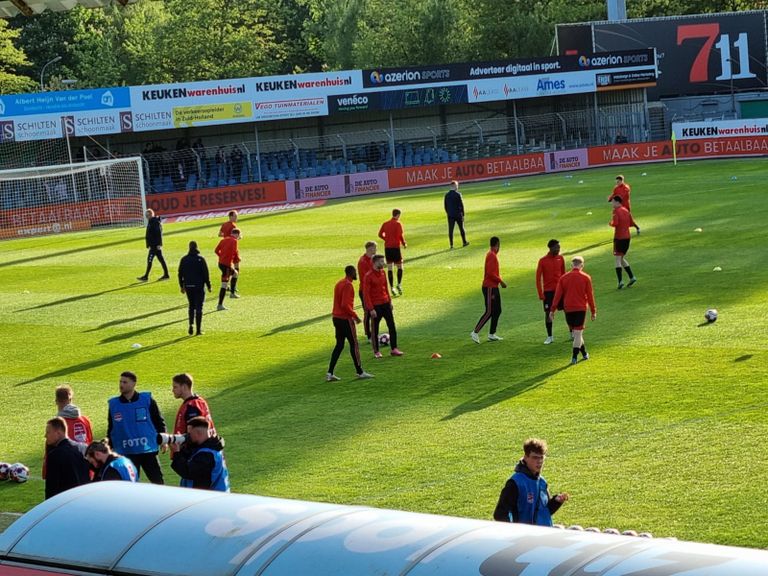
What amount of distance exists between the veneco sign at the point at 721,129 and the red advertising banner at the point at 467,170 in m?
7.10

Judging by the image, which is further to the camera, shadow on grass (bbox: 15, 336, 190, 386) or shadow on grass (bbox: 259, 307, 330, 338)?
shadow on grass (bbox: 259, 307, 330, 338)

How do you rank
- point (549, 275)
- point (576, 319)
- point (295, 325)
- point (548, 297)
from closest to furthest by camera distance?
point (576, 319), point (549, 275), point (548, 297), point (295, 325)

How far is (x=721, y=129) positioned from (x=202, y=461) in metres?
51.6

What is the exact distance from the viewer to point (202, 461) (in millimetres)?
10141

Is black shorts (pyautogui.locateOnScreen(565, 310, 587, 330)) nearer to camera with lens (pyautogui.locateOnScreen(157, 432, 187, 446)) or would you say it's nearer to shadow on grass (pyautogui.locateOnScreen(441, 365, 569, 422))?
shadow on grass (pyautogui.locateOnScreen(441, 365, 569, 422))

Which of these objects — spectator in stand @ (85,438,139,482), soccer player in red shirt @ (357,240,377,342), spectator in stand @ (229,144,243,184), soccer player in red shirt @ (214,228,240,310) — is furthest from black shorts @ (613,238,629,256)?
spectator in stand @ (229,144,243,184)

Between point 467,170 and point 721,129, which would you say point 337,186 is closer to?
point 467,170

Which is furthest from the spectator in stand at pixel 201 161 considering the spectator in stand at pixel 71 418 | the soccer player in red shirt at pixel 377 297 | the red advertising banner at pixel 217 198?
the spectator in stand at pixel 71 418

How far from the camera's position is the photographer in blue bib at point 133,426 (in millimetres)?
12570

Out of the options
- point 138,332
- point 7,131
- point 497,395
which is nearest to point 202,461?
point 497,395

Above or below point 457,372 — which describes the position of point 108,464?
above

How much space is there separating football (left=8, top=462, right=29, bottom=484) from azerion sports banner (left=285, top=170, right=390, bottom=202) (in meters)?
39.7

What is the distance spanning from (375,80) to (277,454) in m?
46.6

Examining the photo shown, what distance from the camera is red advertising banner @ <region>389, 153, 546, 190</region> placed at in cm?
5750
